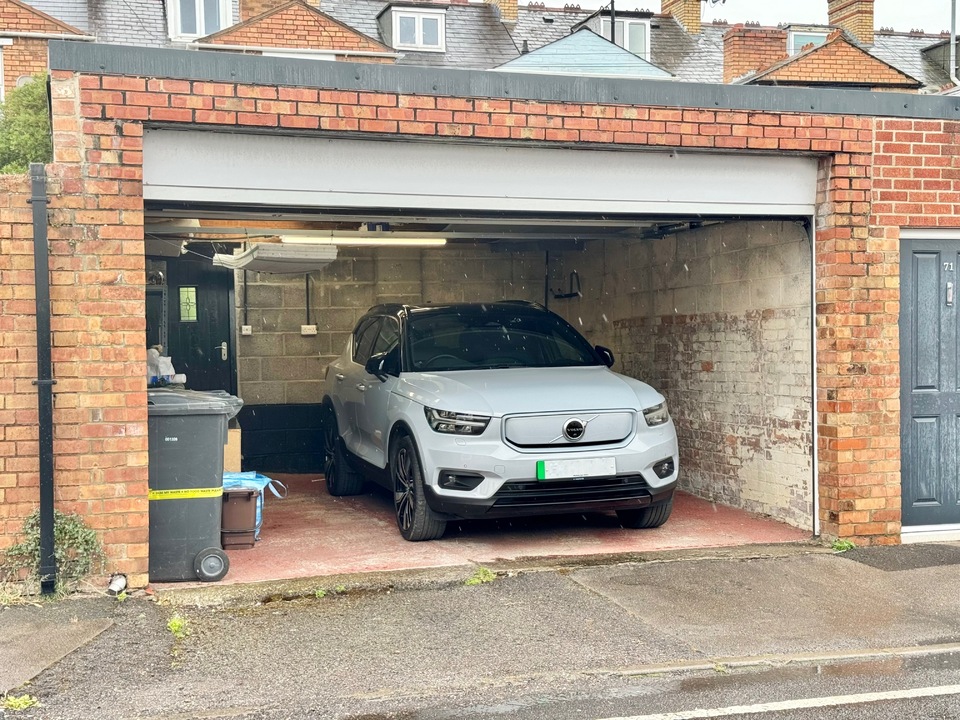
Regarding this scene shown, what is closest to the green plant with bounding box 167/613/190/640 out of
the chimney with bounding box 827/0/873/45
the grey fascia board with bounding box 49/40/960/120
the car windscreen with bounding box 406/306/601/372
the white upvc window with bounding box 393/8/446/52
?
the grey fascia board with bounding box 49/40/960/120

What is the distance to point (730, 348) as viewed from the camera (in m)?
9.06

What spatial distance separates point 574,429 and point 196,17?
1114 inches

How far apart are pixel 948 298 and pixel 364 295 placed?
6548 millimetres

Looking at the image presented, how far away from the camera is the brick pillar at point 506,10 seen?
37.0m

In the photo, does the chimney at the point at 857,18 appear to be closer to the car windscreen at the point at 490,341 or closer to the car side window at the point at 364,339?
the car side window at the point at 364,339

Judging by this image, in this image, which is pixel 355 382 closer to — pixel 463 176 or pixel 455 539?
pixel 455 539

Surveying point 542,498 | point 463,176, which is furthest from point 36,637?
point 463,176

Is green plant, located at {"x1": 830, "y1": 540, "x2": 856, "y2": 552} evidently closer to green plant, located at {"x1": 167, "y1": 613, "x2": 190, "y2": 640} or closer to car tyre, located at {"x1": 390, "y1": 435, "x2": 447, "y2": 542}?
A: car tyre, located at {"x1": 390, "y1": 435, "x2": 447, "y2": 542}

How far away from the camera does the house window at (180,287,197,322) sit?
11961 mm

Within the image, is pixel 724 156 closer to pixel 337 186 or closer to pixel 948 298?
pixel 948 298

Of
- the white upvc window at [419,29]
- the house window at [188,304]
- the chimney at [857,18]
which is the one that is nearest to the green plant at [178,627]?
the house window at [188,304]

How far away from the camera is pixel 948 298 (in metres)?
7.97

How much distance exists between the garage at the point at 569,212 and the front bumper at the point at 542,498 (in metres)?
1.33

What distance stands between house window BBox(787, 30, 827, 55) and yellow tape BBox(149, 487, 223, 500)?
3379cm
